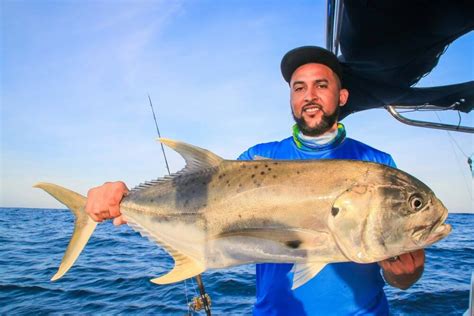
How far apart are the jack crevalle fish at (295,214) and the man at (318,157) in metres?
0.37

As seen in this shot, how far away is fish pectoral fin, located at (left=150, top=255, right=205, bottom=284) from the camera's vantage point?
8.29ft

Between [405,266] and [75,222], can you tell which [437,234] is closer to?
[405,266]

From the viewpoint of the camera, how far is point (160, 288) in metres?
9.16

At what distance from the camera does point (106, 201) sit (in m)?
3.01

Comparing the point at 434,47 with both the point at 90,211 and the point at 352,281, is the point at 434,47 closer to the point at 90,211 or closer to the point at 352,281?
the point at 352,281

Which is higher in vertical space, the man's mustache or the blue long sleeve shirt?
the man's mustache

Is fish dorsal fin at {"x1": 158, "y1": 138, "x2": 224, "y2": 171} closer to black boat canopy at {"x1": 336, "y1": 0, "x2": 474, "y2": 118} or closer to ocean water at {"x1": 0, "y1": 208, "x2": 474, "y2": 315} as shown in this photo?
black boat canopy at {"x1": 336, "y1": 0, "x2": 474, "y2": 118}

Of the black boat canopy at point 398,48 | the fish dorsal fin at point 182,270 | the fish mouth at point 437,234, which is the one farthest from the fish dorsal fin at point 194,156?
the black boat canopy at point 398,48

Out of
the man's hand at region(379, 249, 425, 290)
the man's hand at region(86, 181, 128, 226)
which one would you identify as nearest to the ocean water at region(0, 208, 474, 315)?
the man's hand at region(86, 181, 128, 226)

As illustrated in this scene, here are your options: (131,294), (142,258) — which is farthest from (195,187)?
(142,258)

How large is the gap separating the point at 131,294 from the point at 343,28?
761 cm

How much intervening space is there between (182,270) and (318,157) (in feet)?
4.74

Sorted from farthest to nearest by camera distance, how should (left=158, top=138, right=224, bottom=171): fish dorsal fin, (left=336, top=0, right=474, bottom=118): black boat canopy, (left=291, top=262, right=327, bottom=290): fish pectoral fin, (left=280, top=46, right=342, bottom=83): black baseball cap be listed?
(left=280, top=46, right=342, bottom=83): black baseball cap, (left=336, top=0, right=474, bottom=118): black boat canopy, (left=158, top=138, right=224, bottom=171): fish dorsal fin, (left=291, top=262, right=327, bottom=290): fish pectoral fin

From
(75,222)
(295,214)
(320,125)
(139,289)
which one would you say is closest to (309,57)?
(320,125)
